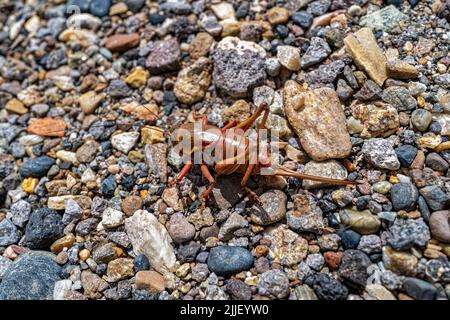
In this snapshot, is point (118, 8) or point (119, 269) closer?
point (119, 269)

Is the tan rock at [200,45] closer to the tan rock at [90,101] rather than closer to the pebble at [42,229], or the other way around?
the tan rock at [90,101]

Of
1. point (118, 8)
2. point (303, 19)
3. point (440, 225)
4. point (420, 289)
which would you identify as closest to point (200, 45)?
point (303, 19)

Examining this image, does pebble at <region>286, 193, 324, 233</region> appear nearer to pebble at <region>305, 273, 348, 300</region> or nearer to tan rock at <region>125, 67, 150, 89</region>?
pebble at <region>305, 273, 348, 300</region>

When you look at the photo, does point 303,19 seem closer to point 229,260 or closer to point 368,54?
point 368,54

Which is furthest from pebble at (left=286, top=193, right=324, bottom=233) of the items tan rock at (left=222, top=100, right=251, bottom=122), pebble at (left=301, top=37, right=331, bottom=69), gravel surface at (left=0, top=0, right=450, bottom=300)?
pebble at (left=301, top=37, right=331, bottom=69)
